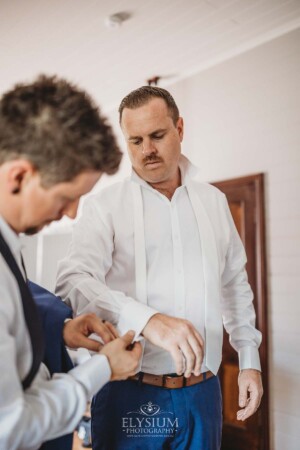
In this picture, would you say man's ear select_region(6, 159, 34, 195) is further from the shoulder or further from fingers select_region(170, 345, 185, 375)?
the shoulder

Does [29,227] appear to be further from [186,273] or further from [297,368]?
[297,368]

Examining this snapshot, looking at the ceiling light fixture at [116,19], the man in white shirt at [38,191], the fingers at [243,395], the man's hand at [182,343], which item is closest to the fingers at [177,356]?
the man's hand at [182,343]

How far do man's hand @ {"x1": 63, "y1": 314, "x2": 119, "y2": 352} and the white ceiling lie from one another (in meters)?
2.44

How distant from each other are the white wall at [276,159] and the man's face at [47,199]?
8.30ft

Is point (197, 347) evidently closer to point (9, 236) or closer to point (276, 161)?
point (9, 236)

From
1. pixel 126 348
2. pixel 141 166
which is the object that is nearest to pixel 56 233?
pixel 141 166

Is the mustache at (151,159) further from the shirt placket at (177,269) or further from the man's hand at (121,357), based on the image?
the man's hand at (121,357)

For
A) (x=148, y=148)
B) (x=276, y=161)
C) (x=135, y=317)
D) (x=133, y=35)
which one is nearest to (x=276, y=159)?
→ (x=276, y=161)

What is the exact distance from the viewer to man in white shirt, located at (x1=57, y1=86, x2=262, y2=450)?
1448 mm

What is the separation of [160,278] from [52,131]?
83cm

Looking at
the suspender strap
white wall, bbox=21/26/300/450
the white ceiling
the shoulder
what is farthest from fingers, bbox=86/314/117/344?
the white ceiling

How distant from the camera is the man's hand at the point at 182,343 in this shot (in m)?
1.09

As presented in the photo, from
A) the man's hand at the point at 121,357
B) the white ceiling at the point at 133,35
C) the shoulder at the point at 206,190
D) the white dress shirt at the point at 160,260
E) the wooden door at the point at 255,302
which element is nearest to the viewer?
the man's hand at the point at 121,357

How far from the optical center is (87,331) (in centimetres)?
117
